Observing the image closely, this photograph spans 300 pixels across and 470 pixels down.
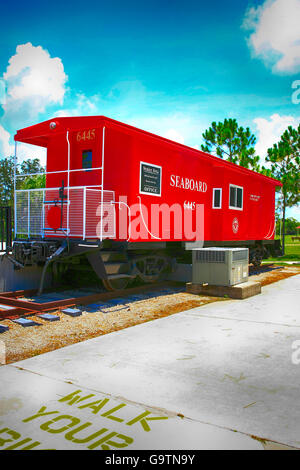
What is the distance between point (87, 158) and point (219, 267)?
3871 mm

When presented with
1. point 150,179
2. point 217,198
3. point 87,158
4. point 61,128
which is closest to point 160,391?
point 150,179

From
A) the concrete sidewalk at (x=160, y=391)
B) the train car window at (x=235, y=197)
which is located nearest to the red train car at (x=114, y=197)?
the train car window at (x=235, y=197)

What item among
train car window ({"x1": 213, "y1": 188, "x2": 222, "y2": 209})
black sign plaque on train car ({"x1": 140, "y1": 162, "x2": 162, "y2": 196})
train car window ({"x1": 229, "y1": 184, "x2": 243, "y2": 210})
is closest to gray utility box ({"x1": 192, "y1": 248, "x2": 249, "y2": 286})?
black sign plaque on train car ({"x1": 140, "y1": 162, "x2": 162, "y2": 196})

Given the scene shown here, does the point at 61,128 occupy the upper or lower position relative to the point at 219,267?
upper

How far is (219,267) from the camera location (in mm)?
8727

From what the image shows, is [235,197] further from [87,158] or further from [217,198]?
[87,158]

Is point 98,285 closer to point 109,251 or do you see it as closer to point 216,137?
point 109,251

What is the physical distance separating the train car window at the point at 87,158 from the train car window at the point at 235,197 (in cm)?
515

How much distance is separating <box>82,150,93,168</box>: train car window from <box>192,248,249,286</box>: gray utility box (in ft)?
10.5

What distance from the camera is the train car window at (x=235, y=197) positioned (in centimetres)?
1235

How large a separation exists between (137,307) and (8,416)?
4.58 metres

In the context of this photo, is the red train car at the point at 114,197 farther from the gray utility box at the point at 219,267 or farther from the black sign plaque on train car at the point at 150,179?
the gray utility box at the point at 219,267
